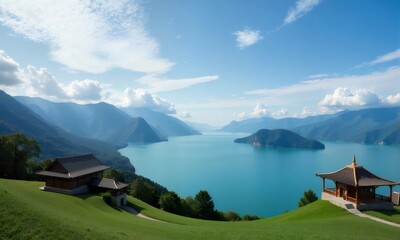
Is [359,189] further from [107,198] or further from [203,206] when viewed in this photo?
[203,206]

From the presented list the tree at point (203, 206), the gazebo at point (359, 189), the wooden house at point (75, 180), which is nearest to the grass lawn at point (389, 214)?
the gazebo at point (359, 189)

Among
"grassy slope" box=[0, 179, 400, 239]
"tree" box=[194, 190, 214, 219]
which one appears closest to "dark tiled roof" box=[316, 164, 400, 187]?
"grassy slope" box=[0, 179, 400, 239]

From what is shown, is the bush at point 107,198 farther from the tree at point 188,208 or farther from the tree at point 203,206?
the tree at point 203,206

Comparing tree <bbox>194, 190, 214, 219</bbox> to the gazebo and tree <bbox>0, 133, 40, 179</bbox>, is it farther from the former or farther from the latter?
tree <bbox>0, 133, 40, 179</bbox>

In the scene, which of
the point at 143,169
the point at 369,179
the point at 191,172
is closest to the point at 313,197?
the point at 369,179

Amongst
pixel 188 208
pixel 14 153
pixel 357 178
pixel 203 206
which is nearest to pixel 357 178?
pixel 357 178
